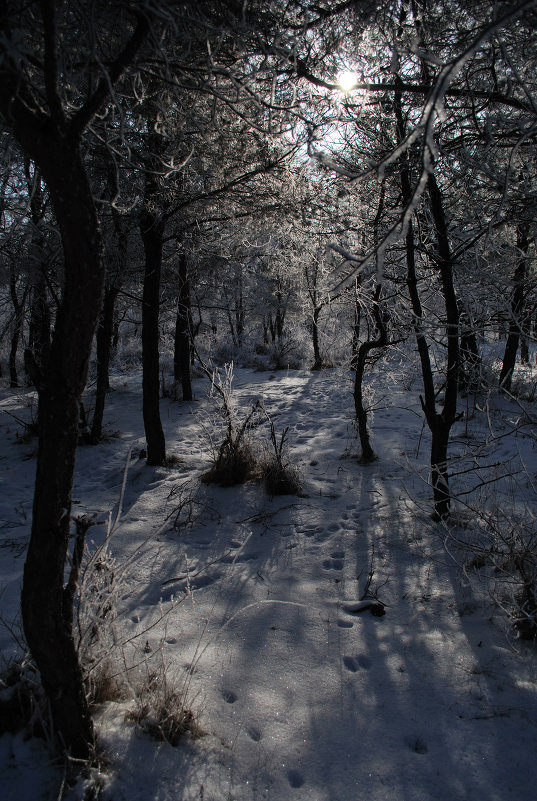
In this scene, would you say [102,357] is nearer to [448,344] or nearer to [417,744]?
[448,344]

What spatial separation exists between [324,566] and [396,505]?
1474 millimetres

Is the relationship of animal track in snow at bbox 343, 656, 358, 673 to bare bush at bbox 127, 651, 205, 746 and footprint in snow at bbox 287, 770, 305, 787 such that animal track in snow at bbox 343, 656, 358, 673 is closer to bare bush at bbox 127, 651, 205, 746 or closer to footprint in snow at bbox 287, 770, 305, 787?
footprint in snow at bbox 287, 770, 305, 787

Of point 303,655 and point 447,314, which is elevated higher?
point 447,314

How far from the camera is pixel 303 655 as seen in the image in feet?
8.34

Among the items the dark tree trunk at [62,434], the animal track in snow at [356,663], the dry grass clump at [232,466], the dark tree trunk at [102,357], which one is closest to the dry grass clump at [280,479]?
the dry grass clump at [232,466]

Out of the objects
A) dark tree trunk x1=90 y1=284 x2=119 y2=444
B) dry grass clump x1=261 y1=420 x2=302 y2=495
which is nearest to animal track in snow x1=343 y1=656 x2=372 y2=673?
dry grass clump x1=261 y1=420 x2=302 y2=495

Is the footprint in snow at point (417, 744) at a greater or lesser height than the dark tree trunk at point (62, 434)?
lesser

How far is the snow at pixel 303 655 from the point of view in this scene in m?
1.78

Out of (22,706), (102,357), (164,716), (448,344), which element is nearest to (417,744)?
(164,716)

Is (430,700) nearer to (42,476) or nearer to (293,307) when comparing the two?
(42,476)

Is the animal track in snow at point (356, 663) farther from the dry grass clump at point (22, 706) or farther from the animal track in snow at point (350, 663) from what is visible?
the dry grass clump at point (22, 706)

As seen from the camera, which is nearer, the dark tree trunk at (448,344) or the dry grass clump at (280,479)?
the dark tree trunk at (448,344)

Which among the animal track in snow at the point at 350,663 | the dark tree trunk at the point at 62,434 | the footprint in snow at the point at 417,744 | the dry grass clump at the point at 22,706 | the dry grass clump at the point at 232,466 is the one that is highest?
the dark tree trunk at the point at 62,434

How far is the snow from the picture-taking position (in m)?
1.78
